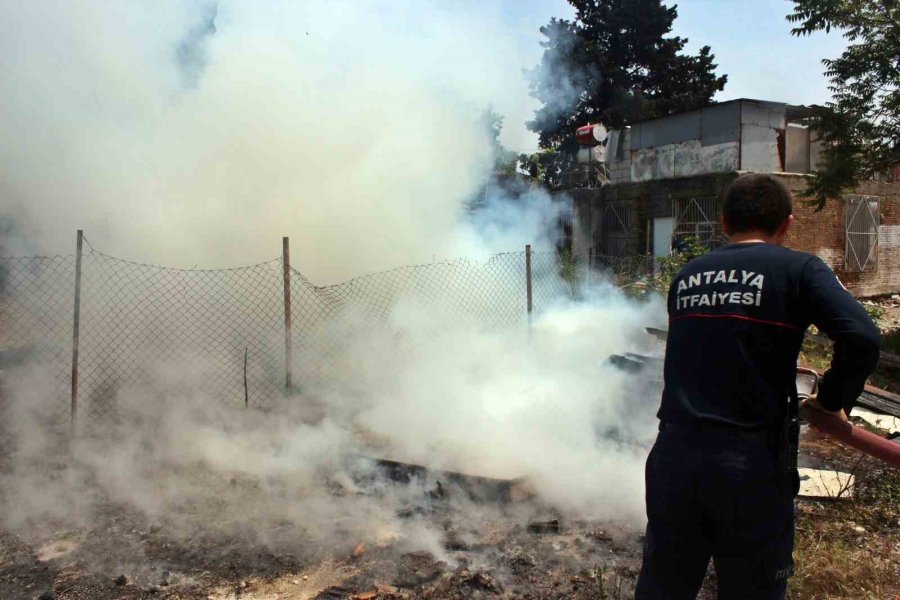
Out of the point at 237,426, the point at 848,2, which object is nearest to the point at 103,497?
the point at 237,426

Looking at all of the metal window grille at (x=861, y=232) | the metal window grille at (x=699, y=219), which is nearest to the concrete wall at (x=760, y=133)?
the metal window grille at (x=699, y=219)

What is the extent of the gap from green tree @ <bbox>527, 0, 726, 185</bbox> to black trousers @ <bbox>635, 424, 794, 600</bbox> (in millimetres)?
21956

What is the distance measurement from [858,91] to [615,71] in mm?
16310

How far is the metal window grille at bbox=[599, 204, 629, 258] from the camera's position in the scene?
16484 millimetres

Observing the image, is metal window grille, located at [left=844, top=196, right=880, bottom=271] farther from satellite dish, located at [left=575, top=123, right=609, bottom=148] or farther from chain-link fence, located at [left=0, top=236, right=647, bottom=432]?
chain-link fence, located at [left=0, top=236, right=647, bottom=432]

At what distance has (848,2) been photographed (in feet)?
27.5

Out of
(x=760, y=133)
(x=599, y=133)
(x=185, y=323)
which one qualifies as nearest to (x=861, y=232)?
(x=760, y=133)

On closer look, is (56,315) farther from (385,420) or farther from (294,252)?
(385,420)

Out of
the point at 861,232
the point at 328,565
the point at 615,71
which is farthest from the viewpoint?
the point at 615,71

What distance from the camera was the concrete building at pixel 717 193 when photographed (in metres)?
13.9

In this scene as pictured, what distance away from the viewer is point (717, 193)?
13.9m

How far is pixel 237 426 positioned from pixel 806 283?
15.2 ft

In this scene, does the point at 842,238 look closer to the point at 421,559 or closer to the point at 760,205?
the point at 421,559

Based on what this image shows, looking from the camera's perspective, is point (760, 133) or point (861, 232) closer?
point (760, 133)
